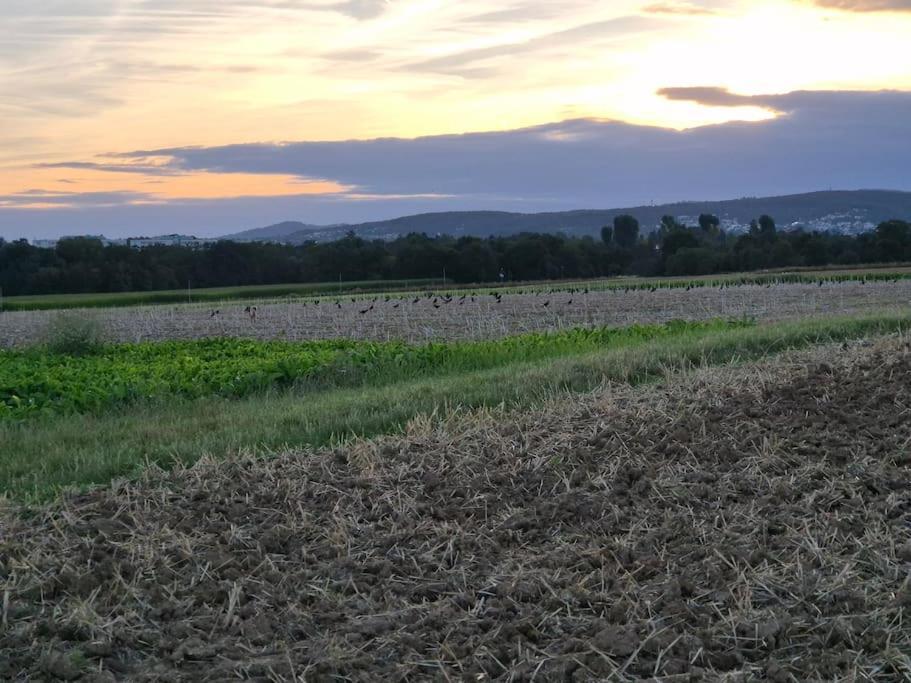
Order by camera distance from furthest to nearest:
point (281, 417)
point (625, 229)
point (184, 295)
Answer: point (625, 229)
point (184, 295)
point (281, 417)

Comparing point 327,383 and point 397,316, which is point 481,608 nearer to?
point 327,383

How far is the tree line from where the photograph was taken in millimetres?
76438

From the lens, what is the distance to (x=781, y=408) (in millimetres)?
8188

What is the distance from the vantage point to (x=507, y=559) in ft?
18.3

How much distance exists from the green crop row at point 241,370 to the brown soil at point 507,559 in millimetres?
5682

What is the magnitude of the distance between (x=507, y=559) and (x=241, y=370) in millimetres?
9537

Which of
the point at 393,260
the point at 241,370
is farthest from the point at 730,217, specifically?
the point at 241,370

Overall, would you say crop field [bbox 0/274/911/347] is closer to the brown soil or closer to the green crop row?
the green crop row

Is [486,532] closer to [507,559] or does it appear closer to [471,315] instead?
[507,559]

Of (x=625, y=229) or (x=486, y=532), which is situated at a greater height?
(x=625, y=229)

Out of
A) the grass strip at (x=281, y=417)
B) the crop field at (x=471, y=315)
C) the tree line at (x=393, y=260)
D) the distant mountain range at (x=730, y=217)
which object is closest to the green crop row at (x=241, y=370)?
the grass strip at (x=281, y=417)

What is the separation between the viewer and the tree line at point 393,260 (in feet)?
251

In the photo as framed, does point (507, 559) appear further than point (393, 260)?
No

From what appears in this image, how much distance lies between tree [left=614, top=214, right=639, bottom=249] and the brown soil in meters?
126
